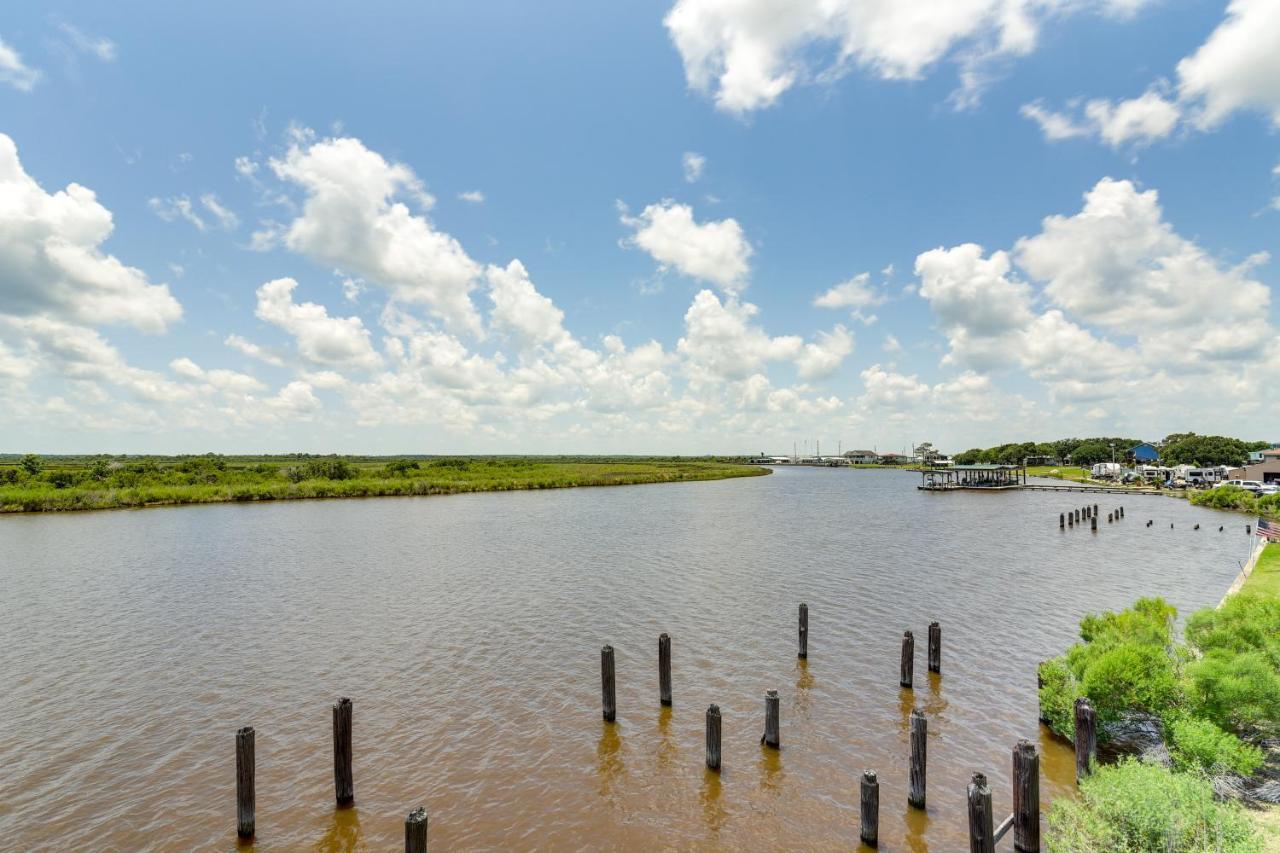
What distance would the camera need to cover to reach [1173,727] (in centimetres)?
1238

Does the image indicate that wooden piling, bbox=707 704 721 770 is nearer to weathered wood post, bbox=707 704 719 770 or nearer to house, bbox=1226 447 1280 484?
weathered wood post, bbox=707 704 719 770

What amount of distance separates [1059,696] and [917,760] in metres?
5.34

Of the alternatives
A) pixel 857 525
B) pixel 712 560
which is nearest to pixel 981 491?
pixel 857 525

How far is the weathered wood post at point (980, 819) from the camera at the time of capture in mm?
9359

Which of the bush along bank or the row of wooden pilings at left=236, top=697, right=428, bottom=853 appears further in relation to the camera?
the row of wooden pilings at left=236, top=697, right=428, bottom=853

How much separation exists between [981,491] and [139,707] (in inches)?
4425

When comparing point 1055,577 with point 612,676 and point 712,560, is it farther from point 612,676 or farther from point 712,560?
point 612,676

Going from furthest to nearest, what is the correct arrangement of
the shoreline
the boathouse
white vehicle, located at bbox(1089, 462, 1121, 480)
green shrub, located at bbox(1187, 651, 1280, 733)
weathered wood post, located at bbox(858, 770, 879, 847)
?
white vehicle, located at bbox(1089, 462, 1121, 480) < the boathouse < the shoreline < green shrub, located at bbox(1187, 651, 1280, 733) < weathered wood post, located at bbox(858, 770, 879, 847)

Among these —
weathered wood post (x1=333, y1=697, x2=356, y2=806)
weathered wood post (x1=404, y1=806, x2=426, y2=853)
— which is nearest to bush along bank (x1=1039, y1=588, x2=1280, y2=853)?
weathered wood post (x1=404, y1=806, x2=426, y2=853)

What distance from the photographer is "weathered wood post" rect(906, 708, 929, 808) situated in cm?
1166

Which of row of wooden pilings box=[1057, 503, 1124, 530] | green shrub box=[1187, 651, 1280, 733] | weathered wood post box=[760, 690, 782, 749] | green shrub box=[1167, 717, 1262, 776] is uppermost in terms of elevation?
green shrub box=[1187, 651, 1280, 733]

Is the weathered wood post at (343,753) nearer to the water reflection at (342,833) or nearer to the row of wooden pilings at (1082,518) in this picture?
the water reflection at (342,833)

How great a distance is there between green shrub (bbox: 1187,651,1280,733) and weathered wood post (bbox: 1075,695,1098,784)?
2514 millimetres

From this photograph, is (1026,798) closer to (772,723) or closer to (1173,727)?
(1173,727)
